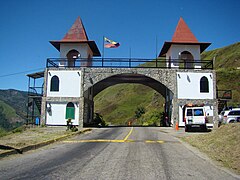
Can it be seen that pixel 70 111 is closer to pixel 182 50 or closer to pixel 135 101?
pixel 182 50

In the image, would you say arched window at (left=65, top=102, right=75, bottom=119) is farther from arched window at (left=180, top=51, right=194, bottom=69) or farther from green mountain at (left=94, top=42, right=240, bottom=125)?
green mountain at (left=94, top=42, right=240, bottom=125)

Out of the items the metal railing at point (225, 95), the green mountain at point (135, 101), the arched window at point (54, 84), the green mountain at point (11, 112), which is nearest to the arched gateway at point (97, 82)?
the arched window at point (54, 84)

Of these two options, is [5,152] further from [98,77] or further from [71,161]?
[98,77]

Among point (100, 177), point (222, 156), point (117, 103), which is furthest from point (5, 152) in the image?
point (117, 103)

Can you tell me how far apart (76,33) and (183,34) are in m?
13.2

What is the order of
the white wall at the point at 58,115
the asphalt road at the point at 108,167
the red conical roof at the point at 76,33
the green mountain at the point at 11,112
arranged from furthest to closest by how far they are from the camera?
the green mountain at the point at 11,112 → the red conical roof at the point at 76,33 → the white wall at the point at 58,115 → the asphalt road at the point at 108,167

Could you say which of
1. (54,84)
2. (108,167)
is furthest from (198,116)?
(108,167)

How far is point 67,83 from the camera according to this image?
28.5m

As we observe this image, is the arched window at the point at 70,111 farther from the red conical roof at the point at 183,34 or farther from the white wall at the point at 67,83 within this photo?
the red conical roof at the point at 183,34

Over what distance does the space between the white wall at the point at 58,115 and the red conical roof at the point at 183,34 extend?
48.1 feet

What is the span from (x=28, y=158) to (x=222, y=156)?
7.02m

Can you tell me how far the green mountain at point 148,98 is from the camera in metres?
53.2

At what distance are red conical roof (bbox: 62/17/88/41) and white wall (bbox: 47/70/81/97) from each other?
4948 millimetres

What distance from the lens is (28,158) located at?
8.70m
